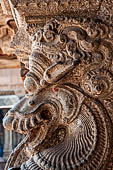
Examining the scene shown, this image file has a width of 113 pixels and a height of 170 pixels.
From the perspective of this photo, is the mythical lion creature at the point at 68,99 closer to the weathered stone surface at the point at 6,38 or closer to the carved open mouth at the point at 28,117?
the carved open mouth at the point at 28,117

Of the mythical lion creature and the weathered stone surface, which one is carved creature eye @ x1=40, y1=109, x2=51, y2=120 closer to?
the mythical lion creature

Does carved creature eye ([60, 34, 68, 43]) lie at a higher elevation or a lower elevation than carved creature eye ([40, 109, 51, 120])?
higher

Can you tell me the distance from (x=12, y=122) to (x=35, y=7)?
2.18 feet

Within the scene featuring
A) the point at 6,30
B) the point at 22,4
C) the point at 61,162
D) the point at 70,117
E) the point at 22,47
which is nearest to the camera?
the point at 61,162

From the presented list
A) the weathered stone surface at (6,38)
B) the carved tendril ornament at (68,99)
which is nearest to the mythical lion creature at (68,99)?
the carved tendril ornament at (68,99)

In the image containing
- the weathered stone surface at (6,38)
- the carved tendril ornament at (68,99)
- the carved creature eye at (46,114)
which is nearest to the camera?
the carved tendril ornament at (68,99)

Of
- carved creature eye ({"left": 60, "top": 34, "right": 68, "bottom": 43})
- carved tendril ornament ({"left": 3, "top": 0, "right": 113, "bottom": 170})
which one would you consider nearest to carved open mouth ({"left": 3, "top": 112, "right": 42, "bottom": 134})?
carved tendril ornament ({"left": 3, "top": 0, "right": 113, "bottom": 170})

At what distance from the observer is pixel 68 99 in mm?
1402

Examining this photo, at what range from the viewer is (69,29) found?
147 cm

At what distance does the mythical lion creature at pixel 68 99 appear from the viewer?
52.9 inches

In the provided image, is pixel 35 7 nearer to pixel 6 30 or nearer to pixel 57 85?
pixel 57 85

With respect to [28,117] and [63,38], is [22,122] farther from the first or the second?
[63,38]

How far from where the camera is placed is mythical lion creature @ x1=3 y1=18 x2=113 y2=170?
1.34 meters

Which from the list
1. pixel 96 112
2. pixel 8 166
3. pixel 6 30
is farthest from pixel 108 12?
pixel 6 30
